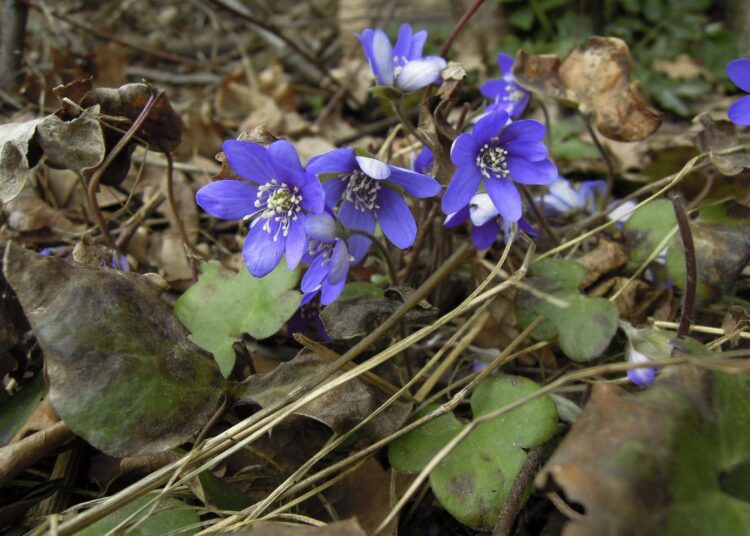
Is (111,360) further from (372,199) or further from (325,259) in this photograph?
(372,199)

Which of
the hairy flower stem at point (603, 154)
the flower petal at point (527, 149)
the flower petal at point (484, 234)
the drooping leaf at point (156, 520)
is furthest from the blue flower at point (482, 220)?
the drooping leaf at point (156, 520)

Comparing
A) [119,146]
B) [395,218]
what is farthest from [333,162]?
[119,146]

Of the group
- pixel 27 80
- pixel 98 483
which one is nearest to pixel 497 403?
pixel 98 483

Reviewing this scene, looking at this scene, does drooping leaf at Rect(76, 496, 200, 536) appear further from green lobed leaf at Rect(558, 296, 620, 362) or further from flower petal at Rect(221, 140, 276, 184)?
green lobed leaf at Rect(558, 296, 620, 362)

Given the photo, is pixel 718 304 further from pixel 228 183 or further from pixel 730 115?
pixel 228 183

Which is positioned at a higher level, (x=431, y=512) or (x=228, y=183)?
(x=228, y=183)

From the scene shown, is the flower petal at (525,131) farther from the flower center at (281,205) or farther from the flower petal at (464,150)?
the flower center at (281,205)

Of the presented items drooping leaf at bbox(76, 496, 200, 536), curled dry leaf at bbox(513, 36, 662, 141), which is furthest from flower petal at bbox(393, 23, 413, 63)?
drooping leaf at bbox(76, 496, 200, 536)

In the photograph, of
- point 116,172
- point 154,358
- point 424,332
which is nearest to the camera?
point 154,358
